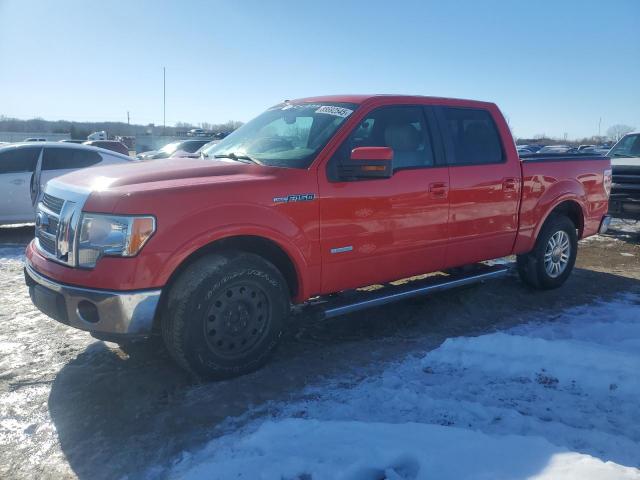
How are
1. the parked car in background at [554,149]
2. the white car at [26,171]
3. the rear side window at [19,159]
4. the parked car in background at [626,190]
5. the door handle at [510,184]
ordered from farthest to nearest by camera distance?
the parked car in background at [626,190]
the rear side window at [19,159]
the white car at [26,171]
the parked car in background at [554,149]
the door handle at [510,184]

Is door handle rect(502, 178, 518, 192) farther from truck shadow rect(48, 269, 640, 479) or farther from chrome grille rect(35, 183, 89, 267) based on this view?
chrome grille rect(35, 183, 89, 267)

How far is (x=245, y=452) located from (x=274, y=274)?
1293 mm

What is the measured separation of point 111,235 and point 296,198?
1.25 metres

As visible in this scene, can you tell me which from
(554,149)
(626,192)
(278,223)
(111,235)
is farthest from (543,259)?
(554,149)

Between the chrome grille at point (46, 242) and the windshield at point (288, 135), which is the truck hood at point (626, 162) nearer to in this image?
the windshield at point (288, 135)

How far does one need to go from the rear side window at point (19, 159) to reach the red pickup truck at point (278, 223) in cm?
548

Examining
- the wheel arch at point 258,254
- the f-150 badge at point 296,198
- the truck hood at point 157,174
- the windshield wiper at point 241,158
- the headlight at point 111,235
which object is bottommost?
the wheel arch at point 258,254

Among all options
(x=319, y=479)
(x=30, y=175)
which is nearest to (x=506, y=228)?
(x=319, y=479)

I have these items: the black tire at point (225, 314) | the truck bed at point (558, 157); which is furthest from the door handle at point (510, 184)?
the black tire at point (225, 314)

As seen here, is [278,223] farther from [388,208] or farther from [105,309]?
[105,309]

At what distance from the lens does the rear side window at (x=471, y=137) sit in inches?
195

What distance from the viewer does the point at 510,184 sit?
5.28m

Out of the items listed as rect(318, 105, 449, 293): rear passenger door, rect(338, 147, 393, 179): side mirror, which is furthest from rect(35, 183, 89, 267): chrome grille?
rect(338, 147, 393, 179): side mirror

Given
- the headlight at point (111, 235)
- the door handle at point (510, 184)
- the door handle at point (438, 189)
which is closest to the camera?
the headlight at point (111, 235)
